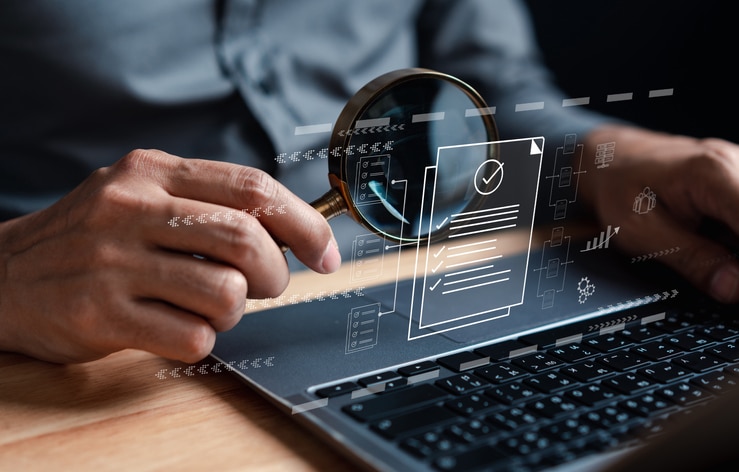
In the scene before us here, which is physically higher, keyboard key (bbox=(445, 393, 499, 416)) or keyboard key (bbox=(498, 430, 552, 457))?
keyboard key (bbox=(445, 393, 499, 416))

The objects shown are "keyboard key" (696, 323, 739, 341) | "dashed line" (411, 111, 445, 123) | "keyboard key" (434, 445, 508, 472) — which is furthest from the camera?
"keyboard key" (696, 323, 739, 341)

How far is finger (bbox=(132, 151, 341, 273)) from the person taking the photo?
479 mm

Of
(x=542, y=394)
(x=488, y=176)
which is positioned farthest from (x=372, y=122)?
(x=542, y=394)

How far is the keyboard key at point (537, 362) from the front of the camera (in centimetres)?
54

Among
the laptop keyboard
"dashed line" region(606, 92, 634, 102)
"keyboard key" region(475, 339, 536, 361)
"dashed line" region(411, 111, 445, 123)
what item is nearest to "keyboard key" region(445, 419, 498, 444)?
the laptop keyboard

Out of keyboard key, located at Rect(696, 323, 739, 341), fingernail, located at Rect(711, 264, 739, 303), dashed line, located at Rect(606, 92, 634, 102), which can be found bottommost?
keyboard key, located at Rect(696, 323, 739, 341)

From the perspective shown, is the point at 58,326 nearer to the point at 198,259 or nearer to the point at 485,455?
the point at 198,259

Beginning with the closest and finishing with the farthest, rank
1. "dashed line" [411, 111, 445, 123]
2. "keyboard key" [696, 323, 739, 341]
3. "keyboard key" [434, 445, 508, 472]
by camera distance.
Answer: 1. "keyboard key" [434, 445, 508, 472]
2. "dashed line" [411, 111, 445, 123]
3. "keyboard key" [696, 323, 739, 341]

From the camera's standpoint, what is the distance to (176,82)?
71cm

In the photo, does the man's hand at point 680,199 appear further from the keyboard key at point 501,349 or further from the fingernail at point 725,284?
the keyboard key at point 501,349

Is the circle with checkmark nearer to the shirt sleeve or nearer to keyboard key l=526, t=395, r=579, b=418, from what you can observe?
the shirt sleeve

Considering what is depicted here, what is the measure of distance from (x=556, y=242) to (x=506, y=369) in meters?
0.14

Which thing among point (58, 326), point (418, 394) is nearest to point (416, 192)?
point (418, 394)

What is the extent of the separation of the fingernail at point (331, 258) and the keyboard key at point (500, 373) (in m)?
0.13
